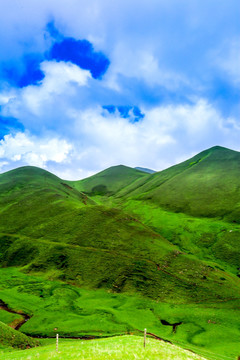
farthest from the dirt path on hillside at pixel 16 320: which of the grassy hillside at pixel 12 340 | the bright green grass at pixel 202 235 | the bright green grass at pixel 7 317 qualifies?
the bright green grass at pixel 202 235

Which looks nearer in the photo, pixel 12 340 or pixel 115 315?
pixel 12 340

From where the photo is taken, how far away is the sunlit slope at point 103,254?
81.8 meters

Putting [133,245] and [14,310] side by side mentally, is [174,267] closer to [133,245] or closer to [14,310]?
[133,245]

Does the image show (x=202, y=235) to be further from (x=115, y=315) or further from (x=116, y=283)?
(x=115, y=315)

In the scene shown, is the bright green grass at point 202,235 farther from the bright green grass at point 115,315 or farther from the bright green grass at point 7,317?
the bright green grass at point 7,317

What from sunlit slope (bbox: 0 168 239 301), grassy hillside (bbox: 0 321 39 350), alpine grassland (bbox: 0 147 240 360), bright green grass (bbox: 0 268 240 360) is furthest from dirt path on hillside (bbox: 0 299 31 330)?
sunlit slope (bbox: 0 168 239 301)

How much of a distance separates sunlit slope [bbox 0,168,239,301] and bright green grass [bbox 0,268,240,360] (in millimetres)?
6139

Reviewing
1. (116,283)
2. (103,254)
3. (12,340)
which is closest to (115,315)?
(116,283)

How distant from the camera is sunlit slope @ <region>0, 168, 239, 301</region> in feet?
268

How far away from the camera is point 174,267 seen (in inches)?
3573

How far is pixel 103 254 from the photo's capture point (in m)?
100

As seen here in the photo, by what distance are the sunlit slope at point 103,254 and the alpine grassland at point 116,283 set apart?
463mm

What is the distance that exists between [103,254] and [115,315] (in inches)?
1482

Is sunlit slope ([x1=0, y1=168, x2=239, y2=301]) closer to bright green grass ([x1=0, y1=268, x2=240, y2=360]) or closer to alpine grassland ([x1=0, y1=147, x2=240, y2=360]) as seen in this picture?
alpine grassland ([x1=0, y1=147, x2=240, y2=360])
